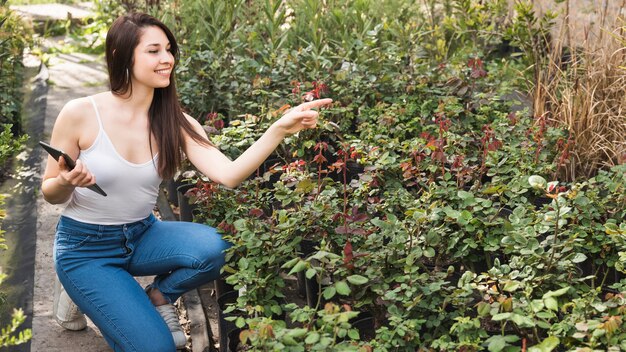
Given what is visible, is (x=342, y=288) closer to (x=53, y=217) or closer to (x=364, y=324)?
(x=364, y=324)

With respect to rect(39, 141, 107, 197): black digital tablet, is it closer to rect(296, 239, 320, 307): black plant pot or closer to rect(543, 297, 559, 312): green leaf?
rect(296, 239, 320, 307): black plant pot

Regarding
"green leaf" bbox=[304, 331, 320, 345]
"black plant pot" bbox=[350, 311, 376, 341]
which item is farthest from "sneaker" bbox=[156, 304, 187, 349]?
"green leaf" bbox=[304, 331, 320, 345]

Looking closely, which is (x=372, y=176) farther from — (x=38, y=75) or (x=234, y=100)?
(x=38, y=75)

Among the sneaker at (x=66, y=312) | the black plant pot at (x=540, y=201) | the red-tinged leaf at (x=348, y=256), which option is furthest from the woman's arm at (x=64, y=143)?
the black plant pot at (x=540, y=201)

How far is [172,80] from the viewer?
3654 mm

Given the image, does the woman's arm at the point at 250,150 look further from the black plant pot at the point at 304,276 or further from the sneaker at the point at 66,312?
the sneaker at the point at 66,312

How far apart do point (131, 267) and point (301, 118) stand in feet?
3.03

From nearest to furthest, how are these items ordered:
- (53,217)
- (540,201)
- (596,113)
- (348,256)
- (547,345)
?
(547,345), (348,256), (540,201), (596,113), (53,217)

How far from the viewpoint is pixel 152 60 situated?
3.42 m

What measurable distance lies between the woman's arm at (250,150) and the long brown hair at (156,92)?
Result: 0.06 metres

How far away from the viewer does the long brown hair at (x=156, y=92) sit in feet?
11.3

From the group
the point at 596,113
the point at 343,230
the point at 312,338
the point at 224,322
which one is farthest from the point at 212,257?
the point at 596,113

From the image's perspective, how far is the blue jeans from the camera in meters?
3.28

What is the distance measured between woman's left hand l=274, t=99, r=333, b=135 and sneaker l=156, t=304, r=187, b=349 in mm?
859
